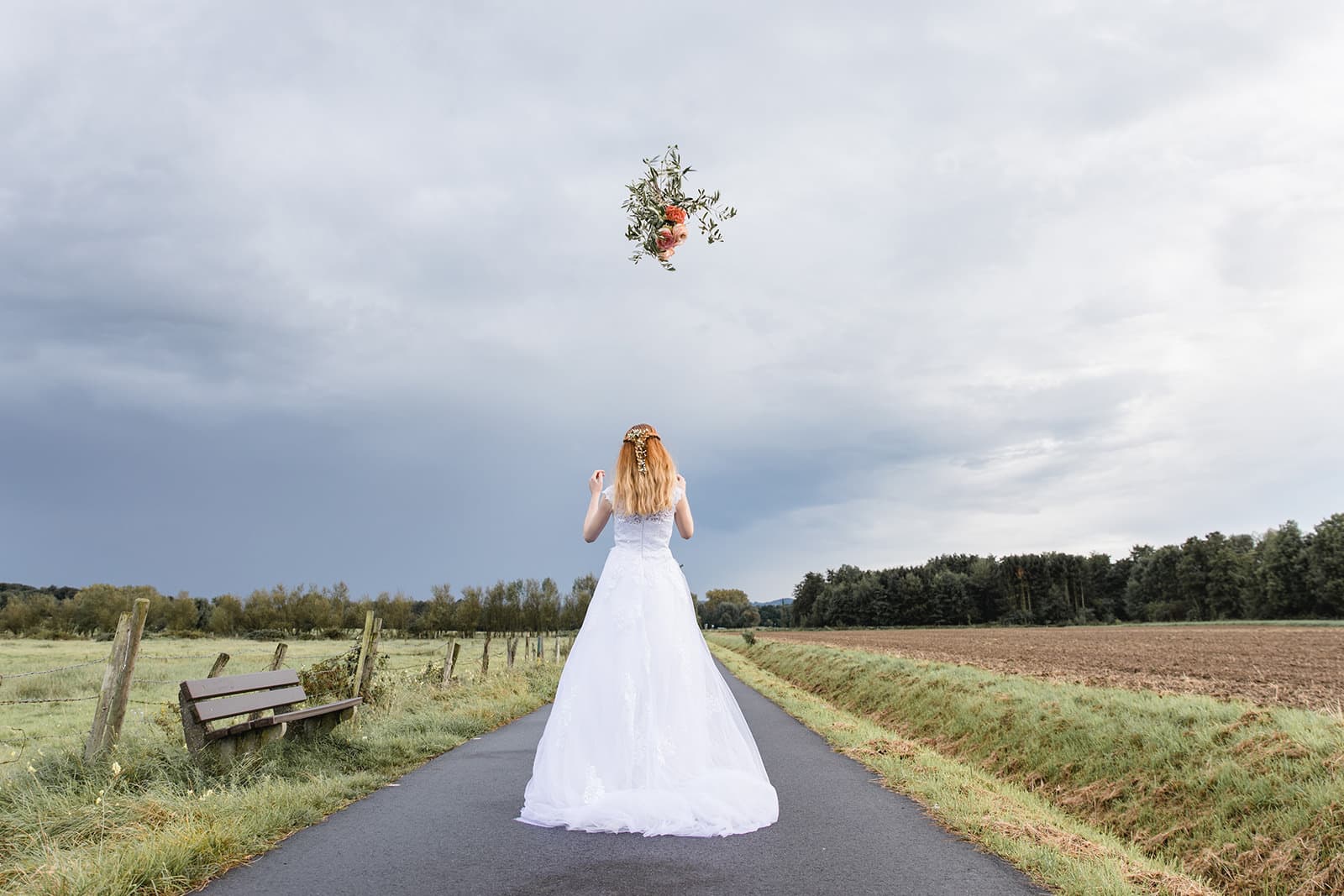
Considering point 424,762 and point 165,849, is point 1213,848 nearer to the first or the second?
point 424,762

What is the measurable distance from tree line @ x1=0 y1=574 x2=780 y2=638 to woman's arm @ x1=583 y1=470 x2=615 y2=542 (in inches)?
2751

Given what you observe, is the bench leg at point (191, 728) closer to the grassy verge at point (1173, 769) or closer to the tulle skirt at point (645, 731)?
the tulle skirt at point (645, 731)

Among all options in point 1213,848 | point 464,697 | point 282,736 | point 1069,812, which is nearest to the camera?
point 1213,848

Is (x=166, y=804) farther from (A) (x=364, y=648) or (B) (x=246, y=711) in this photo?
(A) (x=364, y=648)

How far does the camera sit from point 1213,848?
277 inches

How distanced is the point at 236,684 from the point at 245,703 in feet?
0.69

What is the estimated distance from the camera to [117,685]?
6633 millimetres

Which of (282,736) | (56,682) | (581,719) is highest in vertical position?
(581,719)

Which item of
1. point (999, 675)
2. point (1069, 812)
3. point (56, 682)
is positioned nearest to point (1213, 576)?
point (999, 675)

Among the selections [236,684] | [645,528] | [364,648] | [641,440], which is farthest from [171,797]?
[364,648]

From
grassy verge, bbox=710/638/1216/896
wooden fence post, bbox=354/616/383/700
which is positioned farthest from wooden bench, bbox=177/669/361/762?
grassy verge, bbox=710/638/1216/896

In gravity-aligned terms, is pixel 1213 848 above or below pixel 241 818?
below

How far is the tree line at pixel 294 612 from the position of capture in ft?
262

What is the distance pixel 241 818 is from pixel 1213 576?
10997 centimetres
